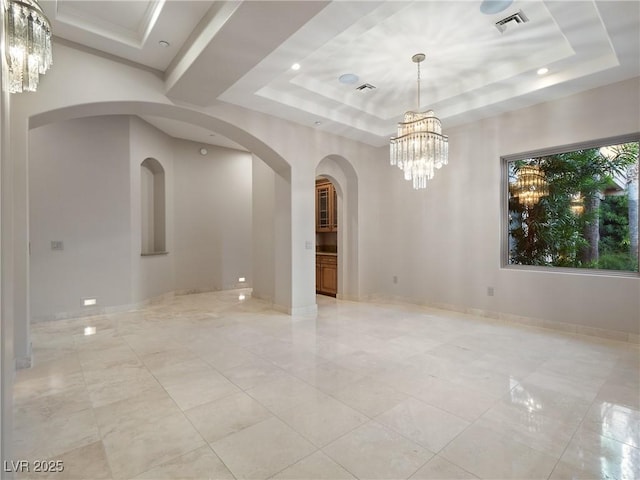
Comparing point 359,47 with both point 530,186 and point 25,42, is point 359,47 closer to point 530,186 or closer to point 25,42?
point 25,42

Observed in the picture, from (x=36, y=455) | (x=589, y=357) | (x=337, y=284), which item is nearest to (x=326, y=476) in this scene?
(x=36, y=455)

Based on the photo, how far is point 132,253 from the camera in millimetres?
5648

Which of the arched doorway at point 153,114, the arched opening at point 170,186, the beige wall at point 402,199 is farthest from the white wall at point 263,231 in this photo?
the arched doorway at point 153,114

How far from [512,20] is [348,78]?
1904mm

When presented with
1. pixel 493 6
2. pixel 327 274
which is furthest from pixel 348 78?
pixel 327 274

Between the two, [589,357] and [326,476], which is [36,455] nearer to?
[326,476]

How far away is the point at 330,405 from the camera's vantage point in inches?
97.6

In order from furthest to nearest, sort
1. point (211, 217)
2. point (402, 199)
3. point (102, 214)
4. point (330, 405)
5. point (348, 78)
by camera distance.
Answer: point (211, 217)
point (402, 199)
point (102, 214)
point (348, 78)
point (330, 405)

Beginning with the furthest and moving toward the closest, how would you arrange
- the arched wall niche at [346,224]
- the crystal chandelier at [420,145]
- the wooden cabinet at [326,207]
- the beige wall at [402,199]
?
1. the wooden cabinet at [326,207]
2. the arched wall niche at [346,224]
3. the crystal chandelier at [420,145]
4. the beige wall at [402,199]

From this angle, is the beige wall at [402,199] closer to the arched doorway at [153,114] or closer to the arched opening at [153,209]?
the arched doorway at [153,114]

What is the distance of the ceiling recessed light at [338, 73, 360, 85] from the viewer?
427cm

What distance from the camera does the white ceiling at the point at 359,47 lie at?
9.05ft

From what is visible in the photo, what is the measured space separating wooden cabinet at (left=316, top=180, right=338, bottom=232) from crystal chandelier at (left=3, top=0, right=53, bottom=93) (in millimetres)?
5589

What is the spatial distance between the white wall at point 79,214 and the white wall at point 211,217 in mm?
1473
